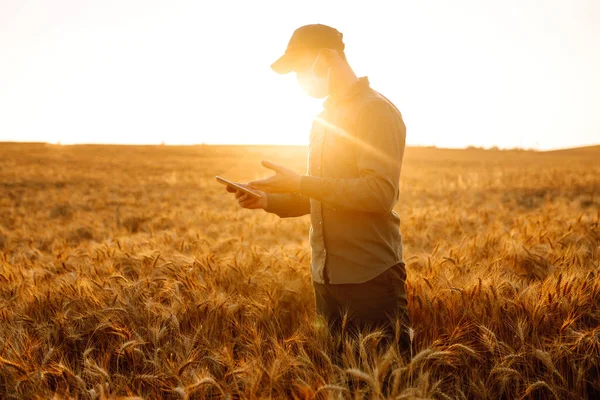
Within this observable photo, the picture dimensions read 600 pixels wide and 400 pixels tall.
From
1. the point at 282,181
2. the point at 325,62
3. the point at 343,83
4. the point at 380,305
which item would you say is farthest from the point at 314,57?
the point at 380,305

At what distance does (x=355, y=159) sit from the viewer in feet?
7.32

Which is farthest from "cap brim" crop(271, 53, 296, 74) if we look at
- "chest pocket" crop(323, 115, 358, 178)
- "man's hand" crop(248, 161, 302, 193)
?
"man's hand" crop(248, 161, 302, 193)

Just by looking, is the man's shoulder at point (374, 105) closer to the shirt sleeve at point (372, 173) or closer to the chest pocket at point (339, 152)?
the shirt sleeve at point (372, 173)

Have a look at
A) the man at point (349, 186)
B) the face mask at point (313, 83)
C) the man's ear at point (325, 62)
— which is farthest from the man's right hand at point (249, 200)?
the man's ear at point (325, 62)

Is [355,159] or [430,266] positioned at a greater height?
[355,159]

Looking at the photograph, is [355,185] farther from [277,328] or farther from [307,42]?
[277,328]

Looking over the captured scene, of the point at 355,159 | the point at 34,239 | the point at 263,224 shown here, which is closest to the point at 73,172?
the point at 34,239

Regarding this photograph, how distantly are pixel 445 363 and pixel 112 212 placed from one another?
919 cm

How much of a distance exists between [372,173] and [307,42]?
0.75m

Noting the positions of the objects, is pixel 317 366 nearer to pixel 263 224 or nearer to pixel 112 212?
pixel 263 224

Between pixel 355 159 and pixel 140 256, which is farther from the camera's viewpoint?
pixel 140 256

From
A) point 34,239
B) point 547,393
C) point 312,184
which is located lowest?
point 34,239

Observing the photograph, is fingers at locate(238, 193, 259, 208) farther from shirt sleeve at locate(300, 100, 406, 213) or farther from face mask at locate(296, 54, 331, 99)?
face mask at locate(296, 54, 331, 99)

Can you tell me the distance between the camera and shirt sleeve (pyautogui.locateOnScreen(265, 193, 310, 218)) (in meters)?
2.59
